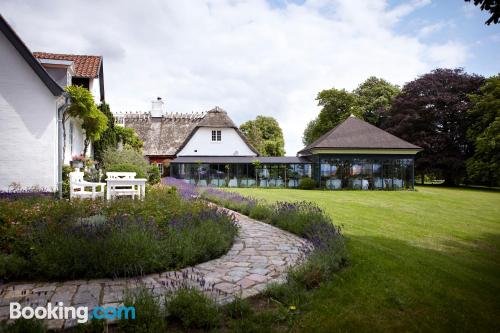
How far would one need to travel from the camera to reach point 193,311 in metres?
2.88

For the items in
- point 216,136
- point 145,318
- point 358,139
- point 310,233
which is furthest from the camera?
point 216,136

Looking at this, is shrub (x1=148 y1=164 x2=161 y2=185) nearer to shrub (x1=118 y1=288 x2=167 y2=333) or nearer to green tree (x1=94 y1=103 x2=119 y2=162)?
green tree (x1=94 y1=103 x2=119 y2=162)

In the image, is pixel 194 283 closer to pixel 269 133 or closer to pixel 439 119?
pixel 439 119

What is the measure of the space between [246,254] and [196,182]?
21936mm

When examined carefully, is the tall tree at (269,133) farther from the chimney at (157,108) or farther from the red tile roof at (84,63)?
the red tile roof at (84,63)

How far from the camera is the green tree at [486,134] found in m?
23.7

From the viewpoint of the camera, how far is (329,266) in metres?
4.23

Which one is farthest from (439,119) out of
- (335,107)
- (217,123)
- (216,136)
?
(216,136)

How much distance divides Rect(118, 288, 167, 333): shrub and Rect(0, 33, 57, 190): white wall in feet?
28.8

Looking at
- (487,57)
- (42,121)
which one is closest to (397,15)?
(487,57)

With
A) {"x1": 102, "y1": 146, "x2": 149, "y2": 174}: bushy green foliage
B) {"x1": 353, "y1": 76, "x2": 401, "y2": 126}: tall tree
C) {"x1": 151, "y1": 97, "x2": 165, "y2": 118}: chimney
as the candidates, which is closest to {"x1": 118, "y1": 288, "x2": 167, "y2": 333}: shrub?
{"x1": 102, "y1": 146, "x2": 149, "y2": 174}: bushy green foliage

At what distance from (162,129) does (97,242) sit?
1169 inches

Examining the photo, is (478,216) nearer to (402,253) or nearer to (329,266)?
(402,253)

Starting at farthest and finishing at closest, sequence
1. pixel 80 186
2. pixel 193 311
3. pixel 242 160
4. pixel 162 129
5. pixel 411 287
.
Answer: pixel 162 129
pixel 242 160
pixel 80 186
pixel 411 287
pixel 193 311
